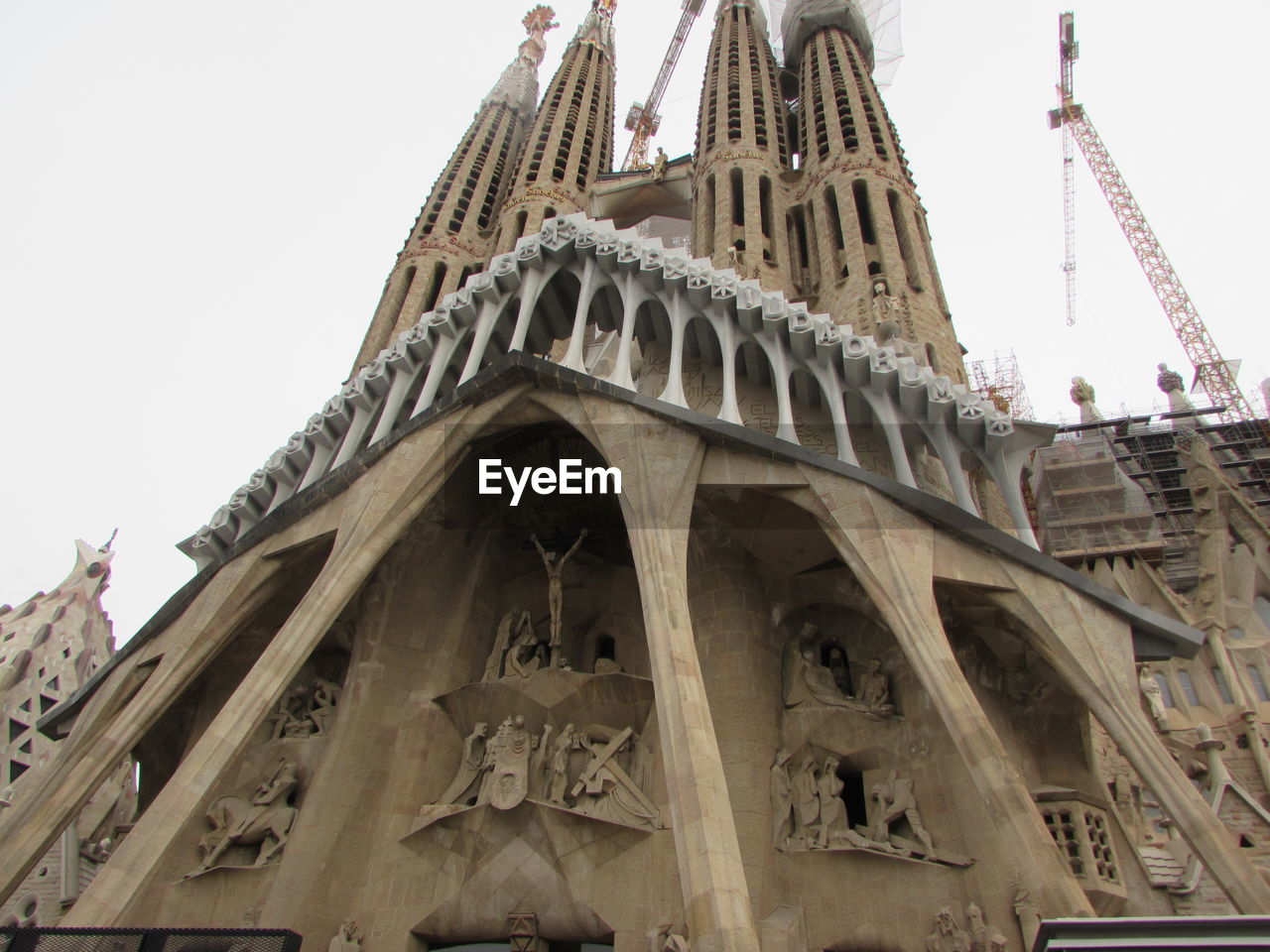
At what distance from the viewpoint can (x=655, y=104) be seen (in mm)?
47000

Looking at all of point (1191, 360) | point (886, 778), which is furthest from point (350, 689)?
point (1191, 360)

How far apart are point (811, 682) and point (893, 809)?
5.52 feet

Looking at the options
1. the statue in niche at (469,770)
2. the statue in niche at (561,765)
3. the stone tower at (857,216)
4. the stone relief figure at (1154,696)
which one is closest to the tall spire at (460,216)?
the stone tower at (857,216)

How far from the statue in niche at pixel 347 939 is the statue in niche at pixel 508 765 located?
5.89 feet

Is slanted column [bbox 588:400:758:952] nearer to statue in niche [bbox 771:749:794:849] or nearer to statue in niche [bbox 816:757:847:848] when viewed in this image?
statue in niche [bbox 771:749:794:849]

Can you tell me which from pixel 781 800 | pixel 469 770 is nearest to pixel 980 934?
pixel 781 800

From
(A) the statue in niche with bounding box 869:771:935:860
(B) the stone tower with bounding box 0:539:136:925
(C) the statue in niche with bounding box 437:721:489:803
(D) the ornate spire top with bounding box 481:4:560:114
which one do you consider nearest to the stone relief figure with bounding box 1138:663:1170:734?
(A) the statue in niche with bounding box 869:771:935:860

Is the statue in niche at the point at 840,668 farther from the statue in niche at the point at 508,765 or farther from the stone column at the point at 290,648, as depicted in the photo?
the stone column at the point at 290,648

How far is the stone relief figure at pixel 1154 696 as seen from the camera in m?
14.5

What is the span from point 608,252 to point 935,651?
7066mm

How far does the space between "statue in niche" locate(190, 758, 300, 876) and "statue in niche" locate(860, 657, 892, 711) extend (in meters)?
6.61

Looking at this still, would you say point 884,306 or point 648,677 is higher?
point 884,306

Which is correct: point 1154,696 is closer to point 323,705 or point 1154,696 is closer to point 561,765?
point 561,765

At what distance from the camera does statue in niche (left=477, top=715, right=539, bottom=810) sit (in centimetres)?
1040
